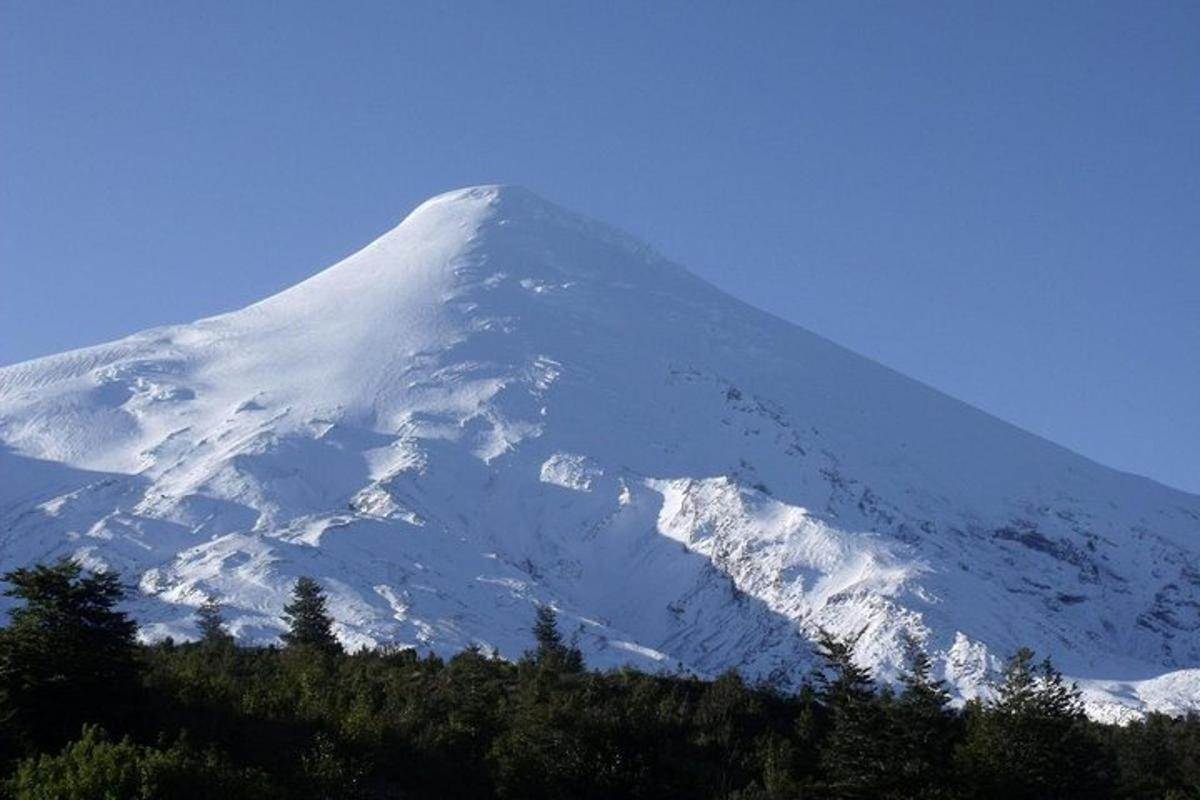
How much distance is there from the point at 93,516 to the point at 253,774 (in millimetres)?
84726

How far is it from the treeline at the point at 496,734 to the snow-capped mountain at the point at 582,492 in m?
48.5

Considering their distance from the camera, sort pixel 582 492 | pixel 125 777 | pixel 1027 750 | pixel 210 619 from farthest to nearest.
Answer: pixel 582 492 → pixel 210 619 → pixel 1027 750 → pixel 125 777

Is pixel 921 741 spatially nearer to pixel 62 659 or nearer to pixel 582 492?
pixel 62 659

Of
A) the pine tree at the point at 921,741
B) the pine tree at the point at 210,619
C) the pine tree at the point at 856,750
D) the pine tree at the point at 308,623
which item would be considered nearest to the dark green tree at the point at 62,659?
the pine tree at the point at 856,750

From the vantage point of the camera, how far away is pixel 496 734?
38688 millimetres

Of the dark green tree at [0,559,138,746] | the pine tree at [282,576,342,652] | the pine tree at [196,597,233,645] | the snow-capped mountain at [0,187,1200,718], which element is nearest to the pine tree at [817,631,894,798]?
the dark green tree at [0,559,138,746]

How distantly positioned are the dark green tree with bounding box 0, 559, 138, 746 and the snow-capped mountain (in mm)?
53951

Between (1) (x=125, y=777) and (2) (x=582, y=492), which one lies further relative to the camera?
(2) (x=582, y=492)

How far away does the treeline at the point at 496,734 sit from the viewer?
34125 millimetres

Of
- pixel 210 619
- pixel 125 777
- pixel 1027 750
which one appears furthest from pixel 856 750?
pixel 210 619

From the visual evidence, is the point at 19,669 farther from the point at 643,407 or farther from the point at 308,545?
the point at 643,407

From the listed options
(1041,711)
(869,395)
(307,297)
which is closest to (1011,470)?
(869,395)

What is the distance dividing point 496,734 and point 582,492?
7989 centimetres

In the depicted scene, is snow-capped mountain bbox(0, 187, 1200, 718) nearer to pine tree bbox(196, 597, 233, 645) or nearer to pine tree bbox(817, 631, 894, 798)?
pine tree bbox(196, 597, 233, 645)
